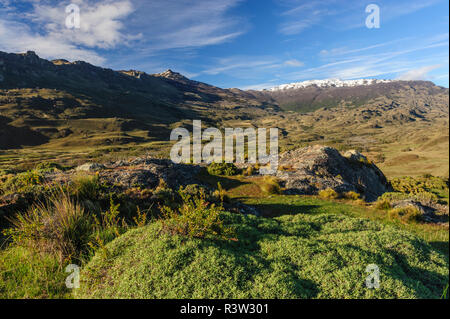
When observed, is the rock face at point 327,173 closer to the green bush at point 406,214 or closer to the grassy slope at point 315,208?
the grassy slope at point 315,208

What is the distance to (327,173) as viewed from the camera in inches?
848

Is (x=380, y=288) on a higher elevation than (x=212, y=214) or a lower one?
lower

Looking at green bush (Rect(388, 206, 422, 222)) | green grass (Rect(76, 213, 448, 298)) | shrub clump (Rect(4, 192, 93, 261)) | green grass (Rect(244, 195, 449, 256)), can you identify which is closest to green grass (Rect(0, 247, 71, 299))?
shrub clump (Rect(4, 192, 93, 261))

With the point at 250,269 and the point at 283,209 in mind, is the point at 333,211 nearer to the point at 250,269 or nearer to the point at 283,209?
the point at 283,209

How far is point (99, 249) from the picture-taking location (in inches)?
175

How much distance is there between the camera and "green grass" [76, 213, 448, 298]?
3.58 metres

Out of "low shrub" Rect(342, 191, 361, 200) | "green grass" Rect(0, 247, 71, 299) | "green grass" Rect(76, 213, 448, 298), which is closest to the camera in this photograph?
"green grass" Rect(76, 213, 448, 298)

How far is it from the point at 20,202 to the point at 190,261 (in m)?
8.11

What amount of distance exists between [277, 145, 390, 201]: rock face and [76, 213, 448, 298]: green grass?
12.0 m

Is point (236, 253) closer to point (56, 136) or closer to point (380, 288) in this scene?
point (380, 288)

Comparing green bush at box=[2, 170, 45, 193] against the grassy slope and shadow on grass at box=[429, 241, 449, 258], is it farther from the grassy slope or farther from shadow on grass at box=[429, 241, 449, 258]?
shadow on grass at box=[429, 241, 449, 258]

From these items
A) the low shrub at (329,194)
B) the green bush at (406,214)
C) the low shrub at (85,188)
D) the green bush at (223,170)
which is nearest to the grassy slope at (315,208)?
the green bush at (406,214)

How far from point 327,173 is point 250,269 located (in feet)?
65.2
